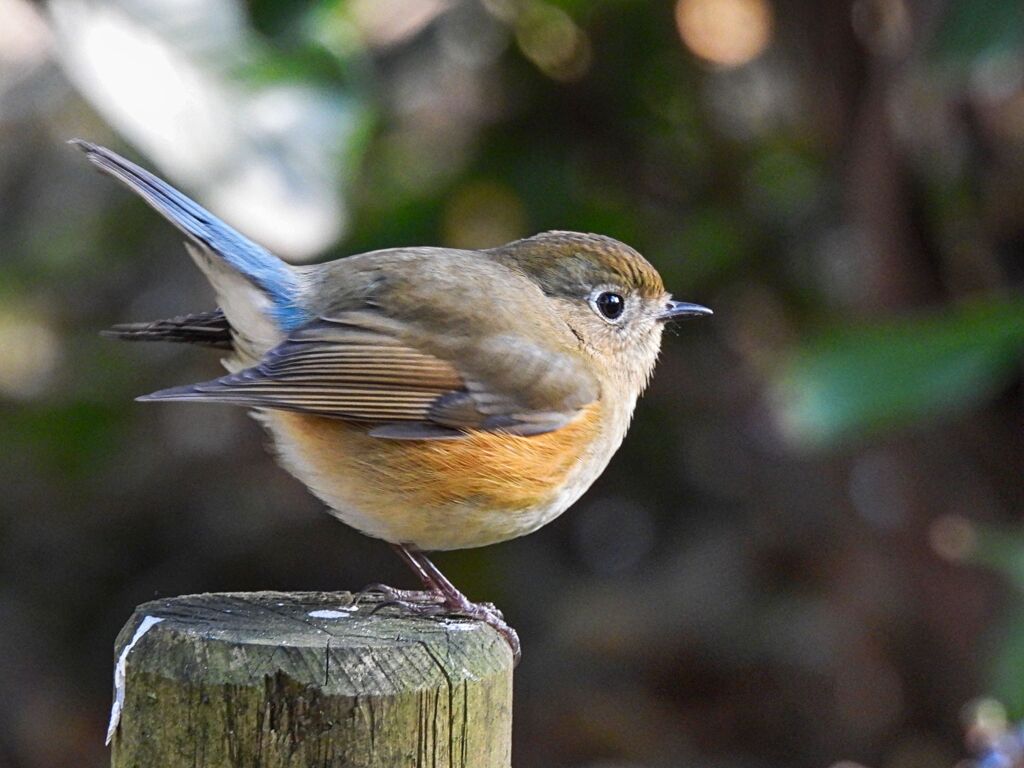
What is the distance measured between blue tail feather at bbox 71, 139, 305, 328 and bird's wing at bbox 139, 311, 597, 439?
92 millimetres

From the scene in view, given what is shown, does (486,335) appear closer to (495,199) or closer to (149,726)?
(149,726)

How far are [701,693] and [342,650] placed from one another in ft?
14.2

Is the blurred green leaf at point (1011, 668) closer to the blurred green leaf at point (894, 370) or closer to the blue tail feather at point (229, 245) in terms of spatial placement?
the blurred green leaf at point (894, 370)

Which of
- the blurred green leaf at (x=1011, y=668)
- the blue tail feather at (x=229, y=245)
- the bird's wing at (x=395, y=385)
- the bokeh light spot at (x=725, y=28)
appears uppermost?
the bokeh light spot at (x=725, y=28)

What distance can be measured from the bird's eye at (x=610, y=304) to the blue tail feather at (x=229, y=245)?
0.83 metres

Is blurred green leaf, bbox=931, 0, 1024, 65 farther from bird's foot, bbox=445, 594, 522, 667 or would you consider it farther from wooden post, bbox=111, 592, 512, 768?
wooden post, bbox=111, 592, 512, 768

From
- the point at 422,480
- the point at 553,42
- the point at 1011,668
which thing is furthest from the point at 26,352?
the point at 1011,668

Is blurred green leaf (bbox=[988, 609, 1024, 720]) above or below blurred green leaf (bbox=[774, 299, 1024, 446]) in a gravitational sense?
below

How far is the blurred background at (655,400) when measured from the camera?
18.7 feet

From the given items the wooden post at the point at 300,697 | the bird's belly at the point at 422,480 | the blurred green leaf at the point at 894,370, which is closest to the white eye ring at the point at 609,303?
the bird's belly at the point at 422,480

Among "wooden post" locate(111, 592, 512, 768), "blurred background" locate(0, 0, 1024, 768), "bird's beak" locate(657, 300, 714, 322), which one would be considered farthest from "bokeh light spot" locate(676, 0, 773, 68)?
"wooden post" locate(111, 592, 512, 768)

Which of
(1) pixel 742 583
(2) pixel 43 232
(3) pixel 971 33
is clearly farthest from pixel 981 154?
(2) pixel 43 232

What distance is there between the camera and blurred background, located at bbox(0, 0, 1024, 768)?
570cm

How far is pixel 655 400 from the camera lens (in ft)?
20.2
